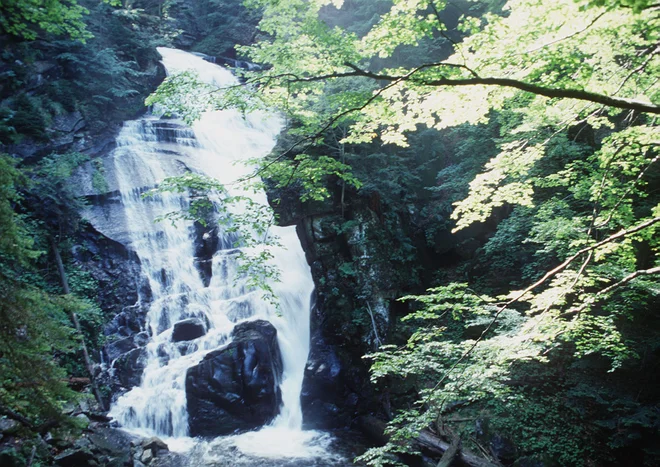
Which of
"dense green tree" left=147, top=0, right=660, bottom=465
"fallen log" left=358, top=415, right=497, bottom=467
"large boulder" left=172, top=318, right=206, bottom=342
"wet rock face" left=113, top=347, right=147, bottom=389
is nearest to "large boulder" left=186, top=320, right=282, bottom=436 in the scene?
"large boulder" left=172, top=318, right=206, bottom=342

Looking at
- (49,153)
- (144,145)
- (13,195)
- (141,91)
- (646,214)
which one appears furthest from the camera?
(141,91)

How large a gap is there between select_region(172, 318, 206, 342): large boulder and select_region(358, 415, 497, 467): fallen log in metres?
6.43

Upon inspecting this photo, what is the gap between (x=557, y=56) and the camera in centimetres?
329

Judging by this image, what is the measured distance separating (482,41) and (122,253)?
48.4 feet

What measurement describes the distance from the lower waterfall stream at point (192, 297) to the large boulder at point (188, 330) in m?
0.19

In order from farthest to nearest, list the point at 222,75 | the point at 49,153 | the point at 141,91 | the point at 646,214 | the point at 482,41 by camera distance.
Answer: the point at 222,75, the point at 141,91, the point at 49,153, the point at 646,214, the point at 482,41

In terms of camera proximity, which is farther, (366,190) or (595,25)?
(366,190)

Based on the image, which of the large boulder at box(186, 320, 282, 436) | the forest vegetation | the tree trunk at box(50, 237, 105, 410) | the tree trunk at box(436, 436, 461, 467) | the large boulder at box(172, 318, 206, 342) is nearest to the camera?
the forest vegetation

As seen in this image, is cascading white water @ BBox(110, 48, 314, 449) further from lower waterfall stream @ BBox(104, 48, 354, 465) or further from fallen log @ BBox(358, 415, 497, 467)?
fallen log @ BBox(358, 415, 497, 467)

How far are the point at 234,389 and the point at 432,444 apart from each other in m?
6.19

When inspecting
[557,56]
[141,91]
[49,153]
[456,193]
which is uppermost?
[141,91]

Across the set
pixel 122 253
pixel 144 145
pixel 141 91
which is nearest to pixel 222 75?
pixel 141 91

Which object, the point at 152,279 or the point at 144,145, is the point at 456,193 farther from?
the point at 144,145

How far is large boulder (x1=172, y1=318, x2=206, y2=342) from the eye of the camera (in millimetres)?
12547
